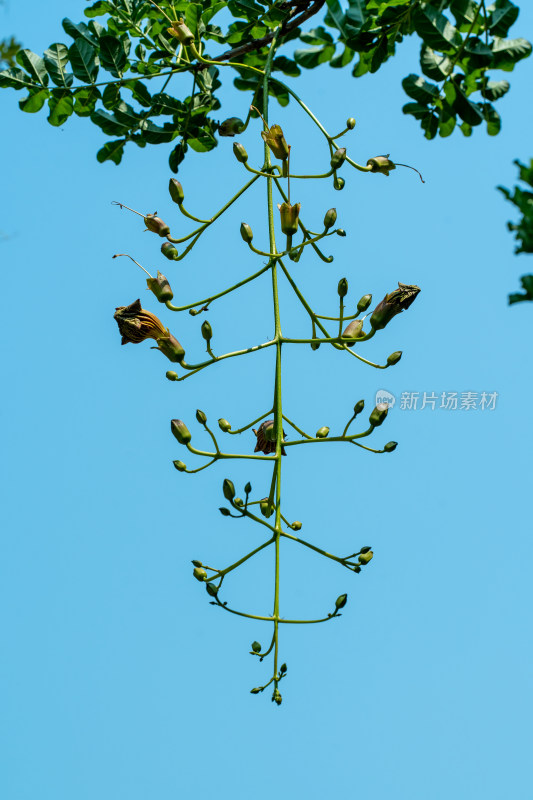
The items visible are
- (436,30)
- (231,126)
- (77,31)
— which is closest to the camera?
(436,30)

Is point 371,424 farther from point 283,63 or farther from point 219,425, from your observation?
point 283,63

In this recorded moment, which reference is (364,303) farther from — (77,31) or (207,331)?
(77,31)

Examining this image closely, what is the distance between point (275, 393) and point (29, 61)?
1.28 m

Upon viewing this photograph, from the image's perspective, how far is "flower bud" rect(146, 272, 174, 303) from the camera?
1842 mm

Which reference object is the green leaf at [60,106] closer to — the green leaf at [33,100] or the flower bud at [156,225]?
the green leaf at [33,100]

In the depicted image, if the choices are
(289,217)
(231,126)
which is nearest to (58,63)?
(231,126)

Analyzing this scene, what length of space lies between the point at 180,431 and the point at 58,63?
3.97ft

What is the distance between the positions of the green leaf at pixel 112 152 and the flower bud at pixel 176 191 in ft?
2.06

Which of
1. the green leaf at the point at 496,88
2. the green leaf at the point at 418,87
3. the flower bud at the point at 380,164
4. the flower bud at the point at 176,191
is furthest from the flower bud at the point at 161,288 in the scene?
the green leaf at the point at 496,88

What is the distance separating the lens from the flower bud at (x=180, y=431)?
5.93 feet

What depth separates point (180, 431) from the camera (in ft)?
5.93

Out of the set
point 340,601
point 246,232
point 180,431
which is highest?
point 246,232

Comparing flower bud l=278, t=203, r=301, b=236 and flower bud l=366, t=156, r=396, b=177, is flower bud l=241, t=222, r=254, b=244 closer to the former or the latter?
flower bud l=278, t=203, r=301, b=236

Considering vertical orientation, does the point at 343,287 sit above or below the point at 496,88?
below
